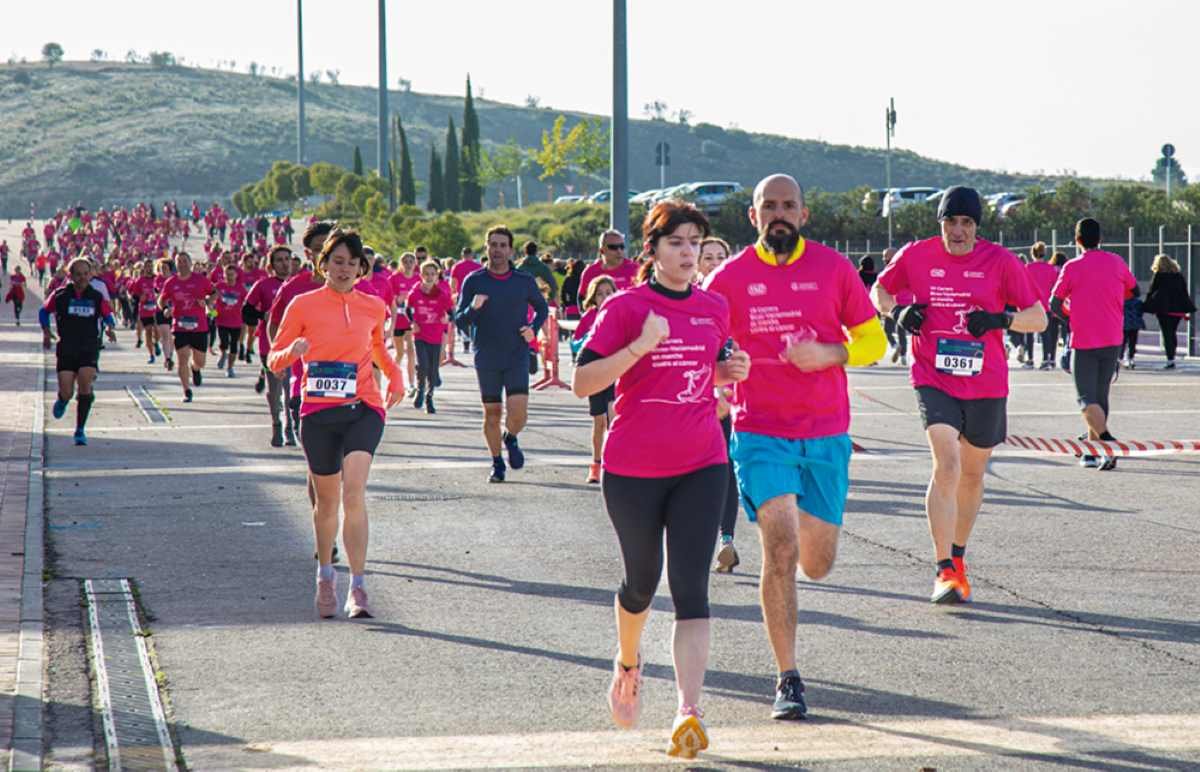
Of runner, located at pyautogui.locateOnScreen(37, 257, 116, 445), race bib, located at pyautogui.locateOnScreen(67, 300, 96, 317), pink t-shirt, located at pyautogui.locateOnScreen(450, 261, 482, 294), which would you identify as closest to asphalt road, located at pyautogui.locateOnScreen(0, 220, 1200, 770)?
runner, located at pyautogui.locateOnScreen(37, 257, 116, 445)

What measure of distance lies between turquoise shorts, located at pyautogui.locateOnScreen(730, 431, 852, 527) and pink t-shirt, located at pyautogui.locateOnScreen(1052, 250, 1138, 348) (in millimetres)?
7823

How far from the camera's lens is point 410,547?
10586 millimetres

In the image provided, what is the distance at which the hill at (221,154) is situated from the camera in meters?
161

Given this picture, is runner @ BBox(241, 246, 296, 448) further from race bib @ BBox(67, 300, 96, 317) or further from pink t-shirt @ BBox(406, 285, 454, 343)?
pink t-shirt @ BBox(406, 285, 454, 343)

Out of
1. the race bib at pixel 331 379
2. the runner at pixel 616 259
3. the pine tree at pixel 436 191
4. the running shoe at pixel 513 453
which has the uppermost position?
the pine tree at pixel 436 191

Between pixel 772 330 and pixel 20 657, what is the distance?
3301 millimetres

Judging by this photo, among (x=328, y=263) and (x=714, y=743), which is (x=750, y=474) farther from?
(x=328, y=263)

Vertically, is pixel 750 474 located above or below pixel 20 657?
above

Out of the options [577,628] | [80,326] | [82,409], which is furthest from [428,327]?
[577,628]

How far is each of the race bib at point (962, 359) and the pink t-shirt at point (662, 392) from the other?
2.94 metres

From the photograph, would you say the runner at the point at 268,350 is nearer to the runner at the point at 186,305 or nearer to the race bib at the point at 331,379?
the runner at the point at 186,305

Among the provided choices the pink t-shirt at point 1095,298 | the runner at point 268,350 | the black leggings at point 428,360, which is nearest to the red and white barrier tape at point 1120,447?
the pink t-shirt at point 1095,298

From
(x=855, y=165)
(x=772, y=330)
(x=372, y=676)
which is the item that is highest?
(x=855, y=165)

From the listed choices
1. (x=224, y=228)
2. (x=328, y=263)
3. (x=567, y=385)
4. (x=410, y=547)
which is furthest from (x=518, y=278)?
(x=224, y=228)
